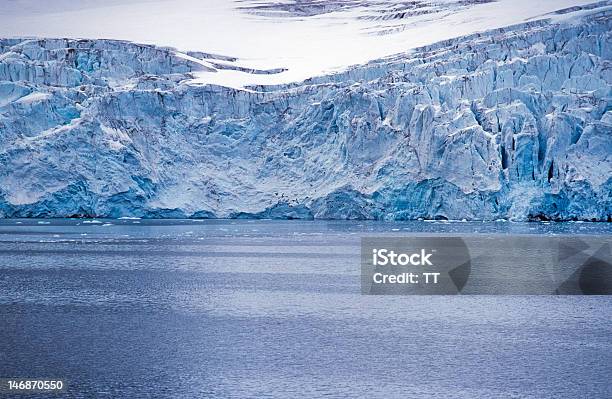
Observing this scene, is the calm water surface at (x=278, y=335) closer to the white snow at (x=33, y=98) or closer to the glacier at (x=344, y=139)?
the glacier at (x=344, y=139)

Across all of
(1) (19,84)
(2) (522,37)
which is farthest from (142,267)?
(2) (522,37)

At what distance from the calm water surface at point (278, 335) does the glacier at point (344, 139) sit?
11.0 meters

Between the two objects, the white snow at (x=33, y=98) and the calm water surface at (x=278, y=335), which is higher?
the white snow at (x=33, y=98)

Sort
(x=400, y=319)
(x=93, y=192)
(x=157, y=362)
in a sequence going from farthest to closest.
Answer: (x=93, y=192) → (x=400, y=319) → (x=157, y=362)

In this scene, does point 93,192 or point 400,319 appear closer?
point 400,319

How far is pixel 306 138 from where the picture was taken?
26828 millimetres

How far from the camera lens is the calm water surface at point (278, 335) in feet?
18.9

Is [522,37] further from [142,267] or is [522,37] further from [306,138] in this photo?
[142,267]

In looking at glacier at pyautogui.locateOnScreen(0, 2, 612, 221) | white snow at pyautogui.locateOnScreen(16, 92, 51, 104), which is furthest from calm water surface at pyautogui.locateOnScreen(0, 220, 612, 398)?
white snow at pyautogui.locateOnScreen(16, 92, 51, 104)

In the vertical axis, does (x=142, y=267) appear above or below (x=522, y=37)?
below

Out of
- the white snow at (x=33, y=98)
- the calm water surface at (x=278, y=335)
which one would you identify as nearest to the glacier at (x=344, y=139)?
the white snow at (x=33, y=98)

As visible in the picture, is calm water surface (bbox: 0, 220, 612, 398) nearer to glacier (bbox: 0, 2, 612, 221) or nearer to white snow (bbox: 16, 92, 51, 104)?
glacier (bbox: 0, 2, 612, 221)

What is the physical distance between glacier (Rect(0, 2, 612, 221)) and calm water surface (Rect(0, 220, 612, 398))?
11.0 metres

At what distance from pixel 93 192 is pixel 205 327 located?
1822 centimetres
